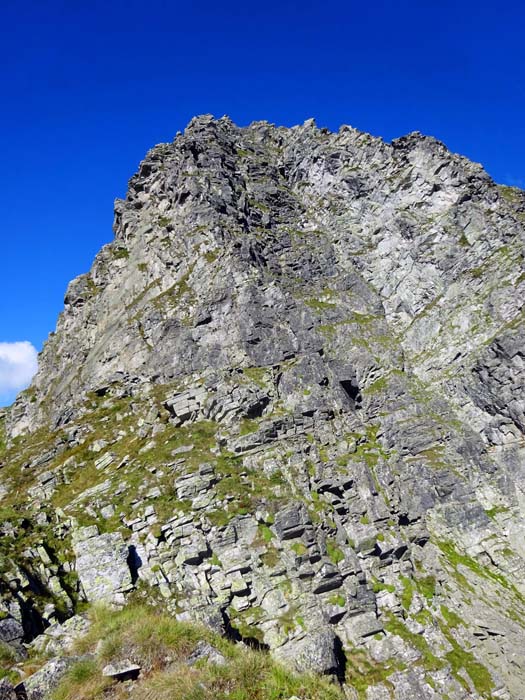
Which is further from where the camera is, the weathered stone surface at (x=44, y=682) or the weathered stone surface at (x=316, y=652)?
the weathered stone surface at (x=316, y=652)

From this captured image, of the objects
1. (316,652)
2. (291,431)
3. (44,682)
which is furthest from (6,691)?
(291,431)

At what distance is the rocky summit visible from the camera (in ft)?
80.2

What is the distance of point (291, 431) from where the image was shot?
3834 centimetres

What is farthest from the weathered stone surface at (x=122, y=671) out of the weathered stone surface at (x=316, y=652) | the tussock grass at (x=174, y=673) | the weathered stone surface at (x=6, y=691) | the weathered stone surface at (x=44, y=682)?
the weathered stone surface at (x=316, y=652)


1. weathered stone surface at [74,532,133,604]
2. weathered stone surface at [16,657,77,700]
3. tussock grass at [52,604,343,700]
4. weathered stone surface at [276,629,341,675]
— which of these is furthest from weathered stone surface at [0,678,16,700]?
weathered stone surface at [276,629,341,675]

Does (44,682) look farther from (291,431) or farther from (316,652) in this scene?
(291,431)

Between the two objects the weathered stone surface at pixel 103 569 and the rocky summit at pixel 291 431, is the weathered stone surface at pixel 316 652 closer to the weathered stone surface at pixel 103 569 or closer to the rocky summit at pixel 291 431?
the rocky summit at pixel 291 431

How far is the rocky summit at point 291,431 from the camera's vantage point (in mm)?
24438

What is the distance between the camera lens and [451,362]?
52781 mm

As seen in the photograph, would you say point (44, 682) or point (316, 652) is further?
point (316, 652)

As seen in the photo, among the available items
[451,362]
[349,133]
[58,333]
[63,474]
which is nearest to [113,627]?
[63,474]

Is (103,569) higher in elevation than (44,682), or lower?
higher

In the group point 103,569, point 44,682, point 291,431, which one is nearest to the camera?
point 44,682

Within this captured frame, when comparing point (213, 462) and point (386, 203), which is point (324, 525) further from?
point (386, 203)
